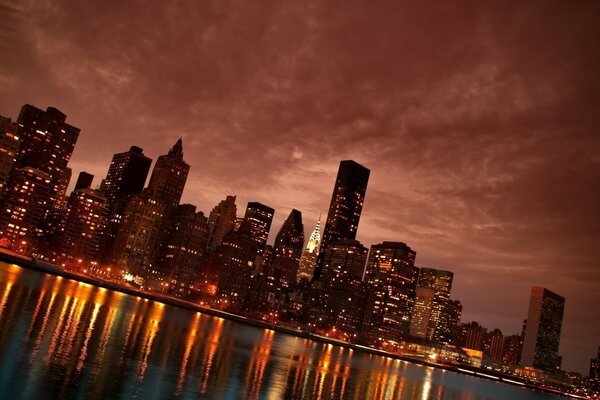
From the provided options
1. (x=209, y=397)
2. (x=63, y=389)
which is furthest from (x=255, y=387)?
(x=63, y=389)

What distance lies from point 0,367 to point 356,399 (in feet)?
111

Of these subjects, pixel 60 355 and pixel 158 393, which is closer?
pixel 158 393

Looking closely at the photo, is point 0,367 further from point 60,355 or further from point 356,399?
point 356,399

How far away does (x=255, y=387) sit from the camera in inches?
1628

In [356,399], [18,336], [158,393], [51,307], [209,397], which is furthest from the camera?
[51,307]

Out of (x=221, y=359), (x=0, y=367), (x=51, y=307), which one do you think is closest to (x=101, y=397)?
(x=0, y=367)

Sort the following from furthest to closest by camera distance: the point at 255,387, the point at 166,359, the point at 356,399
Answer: the point at 356,399 → the point at 166,359 → the point at 255,387

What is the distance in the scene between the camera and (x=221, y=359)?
5441 cm

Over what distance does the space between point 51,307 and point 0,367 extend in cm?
3948

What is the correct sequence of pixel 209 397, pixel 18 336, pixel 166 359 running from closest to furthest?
pixel 209 397 < pixel 18 336 < pixel 166 359

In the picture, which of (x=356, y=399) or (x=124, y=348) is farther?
(x=356, y=399)

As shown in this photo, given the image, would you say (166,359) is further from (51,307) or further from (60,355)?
(51,307)

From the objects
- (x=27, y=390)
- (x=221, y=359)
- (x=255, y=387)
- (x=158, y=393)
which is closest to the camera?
(x=27, y=390)

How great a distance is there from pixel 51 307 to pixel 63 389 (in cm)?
4295
